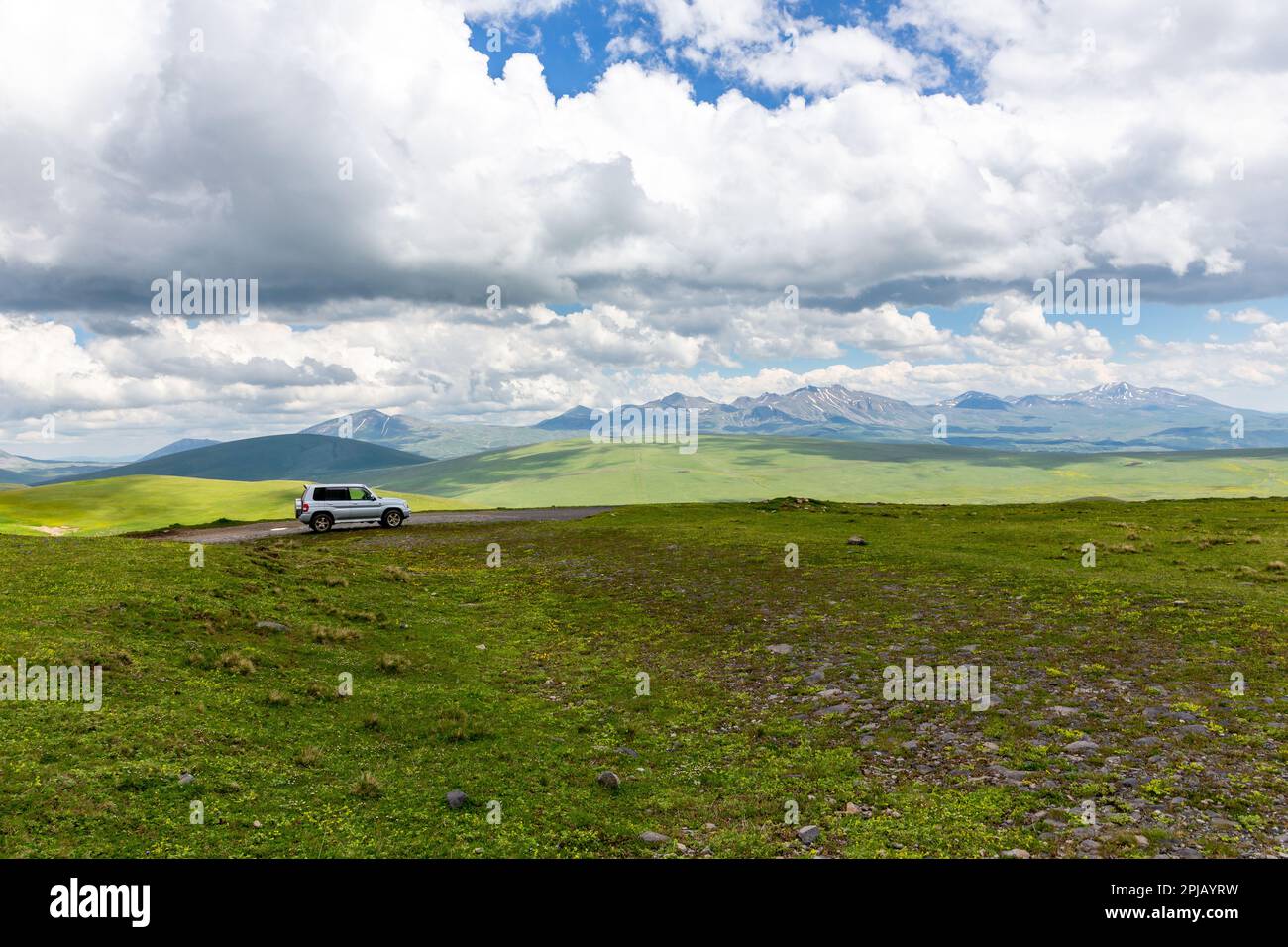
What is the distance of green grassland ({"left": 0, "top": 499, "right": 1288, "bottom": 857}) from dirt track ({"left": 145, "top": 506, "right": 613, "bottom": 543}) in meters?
19.2

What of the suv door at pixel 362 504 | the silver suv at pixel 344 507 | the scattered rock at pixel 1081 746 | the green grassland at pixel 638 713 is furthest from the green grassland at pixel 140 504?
the scattered rock at pixel 1081 746

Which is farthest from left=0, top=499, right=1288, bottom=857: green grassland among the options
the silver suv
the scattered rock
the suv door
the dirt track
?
the suv door

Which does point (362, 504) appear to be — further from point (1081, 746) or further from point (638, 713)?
point (1081, 746)

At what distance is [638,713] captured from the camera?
15688 mm

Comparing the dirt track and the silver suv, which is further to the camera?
the silver suv

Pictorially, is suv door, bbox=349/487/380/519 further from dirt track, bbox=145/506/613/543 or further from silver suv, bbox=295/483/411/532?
dirt track, bbox=145/506/613/543

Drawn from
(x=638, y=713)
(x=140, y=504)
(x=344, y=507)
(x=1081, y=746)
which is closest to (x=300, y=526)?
(x=344, y=507)

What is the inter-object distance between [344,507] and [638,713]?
42378 mm

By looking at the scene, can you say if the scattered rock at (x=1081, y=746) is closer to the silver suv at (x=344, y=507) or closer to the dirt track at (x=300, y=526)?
the dirt track at (x=300, y=526)

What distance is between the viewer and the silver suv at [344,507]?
49.8 m

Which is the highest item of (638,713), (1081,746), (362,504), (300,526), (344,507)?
(362,504)

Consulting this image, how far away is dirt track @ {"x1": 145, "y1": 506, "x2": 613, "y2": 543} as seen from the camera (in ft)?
149
